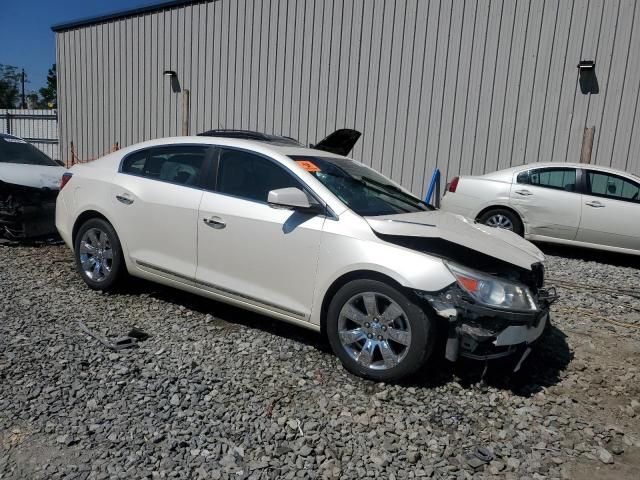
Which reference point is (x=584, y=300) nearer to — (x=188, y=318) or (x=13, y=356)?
(x=188, y=318)

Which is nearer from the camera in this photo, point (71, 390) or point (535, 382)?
point (71, 390)

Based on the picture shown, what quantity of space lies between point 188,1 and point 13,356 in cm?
1096

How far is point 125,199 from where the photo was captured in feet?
14.9

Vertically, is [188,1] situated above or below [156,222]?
above

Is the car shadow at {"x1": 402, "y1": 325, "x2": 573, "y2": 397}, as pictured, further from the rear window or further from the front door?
the rear window

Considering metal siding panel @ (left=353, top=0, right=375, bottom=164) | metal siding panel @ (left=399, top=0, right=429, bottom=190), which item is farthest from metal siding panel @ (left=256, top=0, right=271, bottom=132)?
metal siding panel @ (left=399, top=0, right=429, bottom=190)

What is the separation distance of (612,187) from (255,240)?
5.85 meters

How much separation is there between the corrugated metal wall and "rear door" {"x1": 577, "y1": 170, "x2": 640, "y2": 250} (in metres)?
1.97

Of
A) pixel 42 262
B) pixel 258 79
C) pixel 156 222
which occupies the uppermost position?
pixel 258 79

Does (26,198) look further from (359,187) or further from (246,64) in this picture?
(246,64)

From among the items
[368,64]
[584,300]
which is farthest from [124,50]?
[584,300]

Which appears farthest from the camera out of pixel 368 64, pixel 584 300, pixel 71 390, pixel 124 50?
pixel 124 50

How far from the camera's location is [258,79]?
1180 cm

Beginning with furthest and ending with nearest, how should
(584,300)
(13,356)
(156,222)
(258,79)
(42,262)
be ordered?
(258,79) < (42,262) < (584,300) < (156,222) < (13,356)
